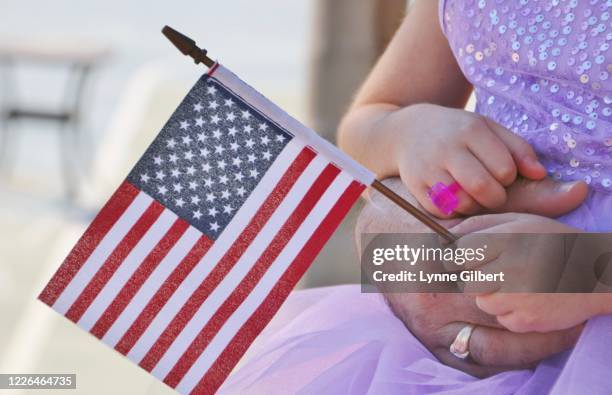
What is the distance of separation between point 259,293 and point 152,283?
0.16 metres

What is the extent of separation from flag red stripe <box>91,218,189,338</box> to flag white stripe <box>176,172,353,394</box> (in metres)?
0.14

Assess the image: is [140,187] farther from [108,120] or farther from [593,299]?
[108,120]

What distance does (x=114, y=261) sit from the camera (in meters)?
1.73

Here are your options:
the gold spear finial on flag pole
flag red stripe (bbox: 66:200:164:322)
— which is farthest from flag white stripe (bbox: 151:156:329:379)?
the gold spear finial on flag pole

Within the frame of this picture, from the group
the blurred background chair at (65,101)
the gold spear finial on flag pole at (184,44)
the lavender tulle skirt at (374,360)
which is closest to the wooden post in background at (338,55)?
the blurred background chair at (65,101)

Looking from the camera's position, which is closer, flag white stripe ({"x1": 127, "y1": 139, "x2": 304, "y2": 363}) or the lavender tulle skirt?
the lavender tulle skirt

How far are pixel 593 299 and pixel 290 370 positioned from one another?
0.49 m

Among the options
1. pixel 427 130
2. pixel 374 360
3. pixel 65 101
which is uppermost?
pixel 65 101

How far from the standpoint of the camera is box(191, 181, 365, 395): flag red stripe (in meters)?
1.71

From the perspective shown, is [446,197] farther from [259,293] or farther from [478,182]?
[259,293]

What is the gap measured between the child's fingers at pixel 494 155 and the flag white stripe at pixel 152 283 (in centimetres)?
43

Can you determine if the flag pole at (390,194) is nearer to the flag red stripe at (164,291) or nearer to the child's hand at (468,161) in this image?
the child's hand at (468,161)

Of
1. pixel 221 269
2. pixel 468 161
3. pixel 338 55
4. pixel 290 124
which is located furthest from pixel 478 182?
pixel 338 55

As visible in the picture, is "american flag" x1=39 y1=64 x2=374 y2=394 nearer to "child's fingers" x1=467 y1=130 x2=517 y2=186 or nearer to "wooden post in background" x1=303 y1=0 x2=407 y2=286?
"child's fingers" x1=467 y1=130 x2=517 y2=186
